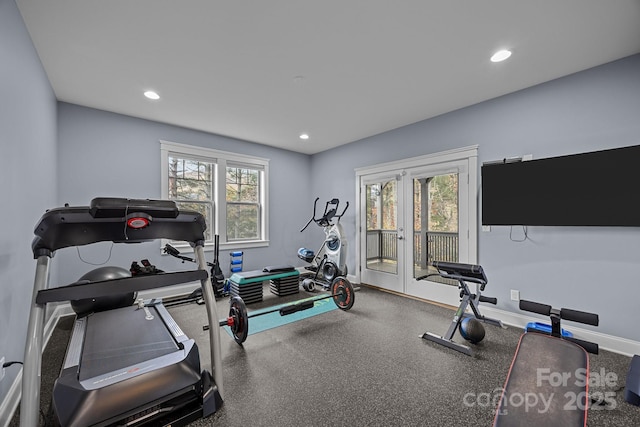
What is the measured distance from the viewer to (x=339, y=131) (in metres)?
4.58

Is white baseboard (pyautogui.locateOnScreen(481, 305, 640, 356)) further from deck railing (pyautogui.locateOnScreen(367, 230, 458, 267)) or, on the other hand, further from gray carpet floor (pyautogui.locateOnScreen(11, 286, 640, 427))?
deck railing (pyautogui.locateOnScreen(367, 230, 458, 267))

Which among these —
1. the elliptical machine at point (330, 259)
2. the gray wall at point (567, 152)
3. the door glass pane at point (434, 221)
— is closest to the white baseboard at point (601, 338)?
the gray wall at point (567, 152)

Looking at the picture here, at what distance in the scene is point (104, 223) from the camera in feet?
5.14

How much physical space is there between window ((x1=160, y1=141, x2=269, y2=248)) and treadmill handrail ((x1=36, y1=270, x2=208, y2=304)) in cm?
304

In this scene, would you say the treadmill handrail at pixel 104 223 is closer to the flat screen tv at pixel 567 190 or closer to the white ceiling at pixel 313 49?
the white ceiling at pixel 313 49

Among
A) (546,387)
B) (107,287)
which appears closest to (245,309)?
(107,287)

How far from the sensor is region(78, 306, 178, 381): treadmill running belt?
1.80 m

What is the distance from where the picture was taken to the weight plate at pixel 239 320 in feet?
8.25

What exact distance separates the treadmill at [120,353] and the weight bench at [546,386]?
5.60 ft

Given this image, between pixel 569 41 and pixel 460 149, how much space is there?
147 cm

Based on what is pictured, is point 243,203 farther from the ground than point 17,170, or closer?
closer

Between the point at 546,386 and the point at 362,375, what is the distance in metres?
1.33

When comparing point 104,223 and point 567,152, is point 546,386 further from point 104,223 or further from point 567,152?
point 567,152

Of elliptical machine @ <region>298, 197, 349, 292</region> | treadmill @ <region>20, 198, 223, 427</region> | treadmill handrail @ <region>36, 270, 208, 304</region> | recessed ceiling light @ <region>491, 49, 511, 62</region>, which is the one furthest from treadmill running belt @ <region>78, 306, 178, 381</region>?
recessed ceiling light @ <region>491, 49, 511, 62</region>
